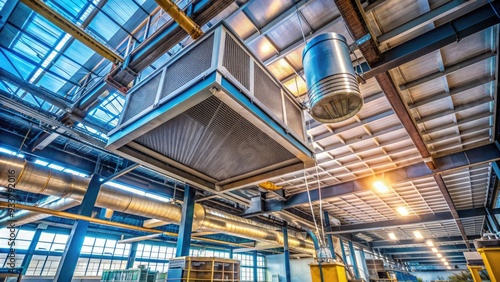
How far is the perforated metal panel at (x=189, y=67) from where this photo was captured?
7.63 feet

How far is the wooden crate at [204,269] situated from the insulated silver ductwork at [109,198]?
1.94m

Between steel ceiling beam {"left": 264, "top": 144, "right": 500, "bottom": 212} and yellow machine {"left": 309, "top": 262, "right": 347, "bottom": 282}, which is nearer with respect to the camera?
yellow machine {"left": 309, "top": 262, "right": 347, "bottom": 282}

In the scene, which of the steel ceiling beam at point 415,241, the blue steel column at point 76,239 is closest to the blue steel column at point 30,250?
the blue steel column at point 76,239

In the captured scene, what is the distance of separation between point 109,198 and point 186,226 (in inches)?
92.2

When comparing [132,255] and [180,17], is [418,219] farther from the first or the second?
[132,255]

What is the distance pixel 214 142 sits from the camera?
2.79 meters

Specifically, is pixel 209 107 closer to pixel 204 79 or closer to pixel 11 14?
pixel 204 79

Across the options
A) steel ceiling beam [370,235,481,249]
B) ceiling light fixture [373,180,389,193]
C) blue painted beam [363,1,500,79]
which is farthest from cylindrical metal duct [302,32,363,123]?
steel ceiling beam [370,235,481,249]

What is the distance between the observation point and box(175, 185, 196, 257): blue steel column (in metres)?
6.68

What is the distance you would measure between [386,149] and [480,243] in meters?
3.60

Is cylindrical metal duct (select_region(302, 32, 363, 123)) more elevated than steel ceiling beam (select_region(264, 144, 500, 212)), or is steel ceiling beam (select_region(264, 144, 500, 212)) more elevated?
steel ceiling beam (select_region(264, 144, 500, 212))

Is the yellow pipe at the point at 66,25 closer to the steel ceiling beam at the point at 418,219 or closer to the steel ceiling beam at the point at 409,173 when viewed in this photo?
the steel ceiling beam at the point at 409,173

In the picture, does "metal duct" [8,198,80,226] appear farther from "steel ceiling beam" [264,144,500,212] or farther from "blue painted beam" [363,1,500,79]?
"blue painted beam" [363,1,500,79]

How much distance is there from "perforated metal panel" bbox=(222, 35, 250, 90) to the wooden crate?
513 cm
